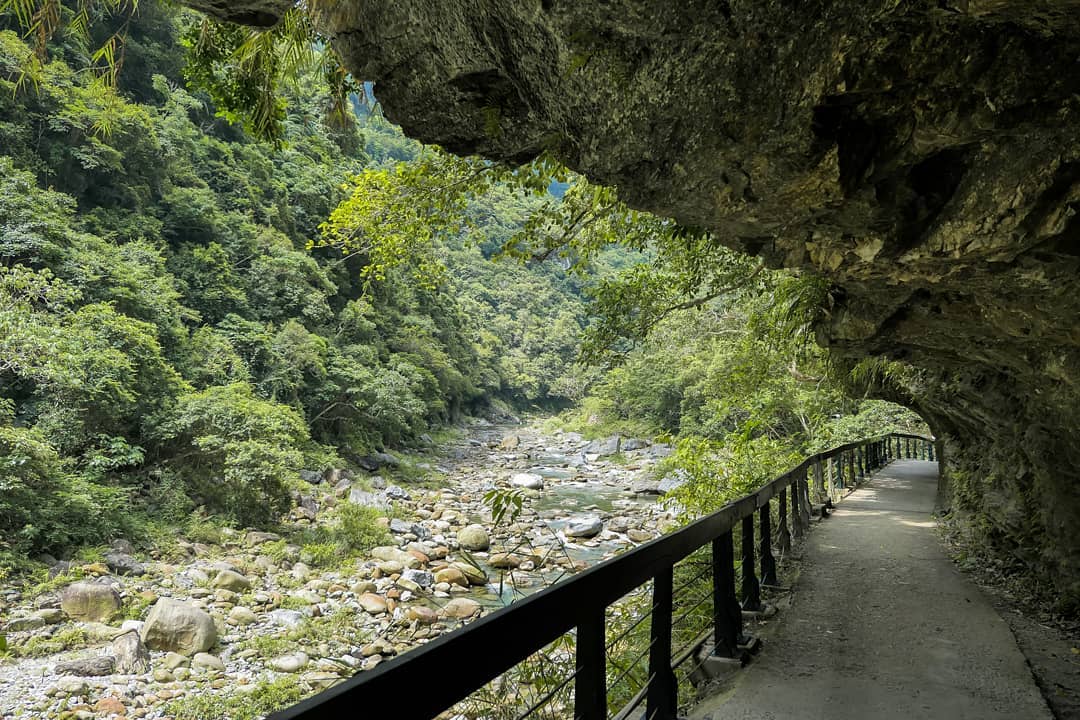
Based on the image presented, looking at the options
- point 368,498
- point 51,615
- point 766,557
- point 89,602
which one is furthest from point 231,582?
point 766,557

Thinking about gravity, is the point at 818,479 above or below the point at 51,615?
above

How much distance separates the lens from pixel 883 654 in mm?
4078

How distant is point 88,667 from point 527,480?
18.8m

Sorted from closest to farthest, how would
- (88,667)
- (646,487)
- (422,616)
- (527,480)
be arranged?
(88,667)
(422,616)
(646,487)
(527,480)

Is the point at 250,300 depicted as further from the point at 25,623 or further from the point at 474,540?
the point at 25,623

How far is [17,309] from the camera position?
14.8 meters

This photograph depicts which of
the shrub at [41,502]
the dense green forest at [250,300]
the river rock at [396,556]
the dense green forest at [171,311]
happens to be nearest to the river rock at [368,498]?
the dense green forest at [171,311]

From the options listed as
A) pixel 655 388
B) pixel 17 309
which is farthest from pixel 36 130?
pixel 655 388

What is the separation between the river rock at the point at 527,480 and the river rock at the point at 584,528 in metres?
6.67

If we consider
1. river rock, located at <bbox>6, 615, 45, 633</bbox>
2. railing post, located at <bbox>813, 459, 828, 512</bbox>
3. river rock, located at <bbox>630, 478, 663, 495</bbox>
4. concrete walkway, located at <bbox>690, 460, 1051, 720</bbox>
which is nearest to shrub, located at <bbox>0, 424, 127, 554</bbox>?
river rock, located at <bbox>6, 615, 45, 633</bbox>

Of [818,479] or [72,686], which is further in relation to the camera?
[818,479]

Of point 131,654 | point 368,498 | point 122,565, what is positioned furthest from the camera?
point 368,498

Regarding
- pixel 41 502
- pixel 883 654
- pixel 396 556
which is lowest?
pixel 396 556

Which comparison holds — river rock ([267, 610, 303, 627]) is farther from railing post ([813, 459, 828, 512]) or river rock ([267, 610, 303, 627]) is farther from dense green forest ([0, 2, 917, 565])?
railing post ([813, 459, 828, 512])
